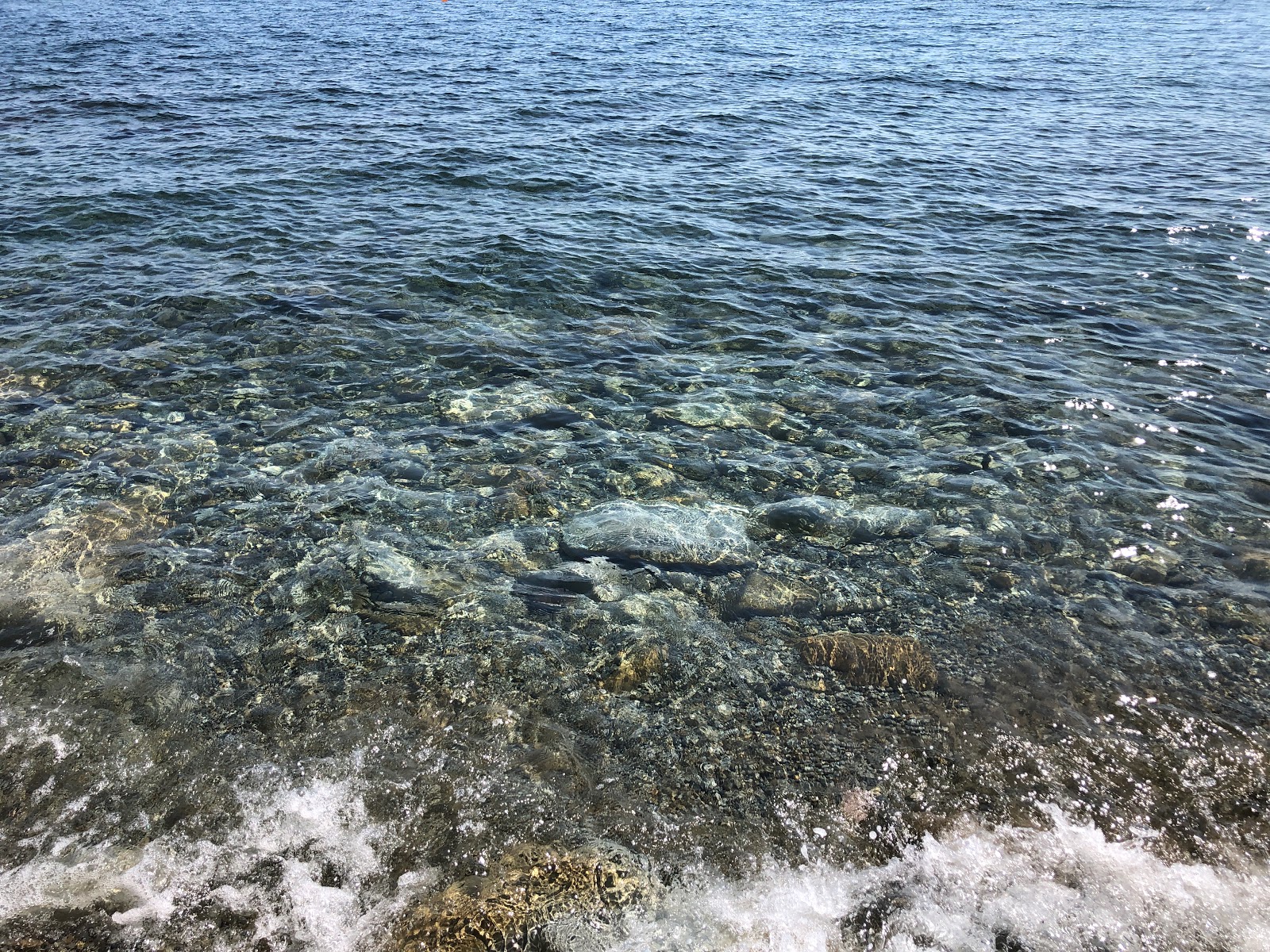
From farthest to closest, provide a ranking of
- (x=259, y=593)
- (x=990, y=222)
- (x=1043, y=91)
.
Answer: (x=1043, y=91), (x=990, y=222), (x=259, y=593)

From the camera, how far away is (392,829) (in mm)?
5871

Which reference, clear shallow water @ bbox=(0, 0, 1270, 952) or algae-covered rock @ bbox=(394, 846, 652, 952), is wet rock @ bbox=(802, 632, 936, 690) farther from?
algae-covered rock @ bbox=(394, 846, 652, 952)

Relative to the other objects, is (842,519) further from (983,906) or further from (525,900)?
(525,900)

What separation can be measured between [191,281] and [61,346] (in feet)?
9.60

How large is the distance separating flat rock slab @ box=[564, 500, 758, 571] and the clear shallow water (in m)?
0.28

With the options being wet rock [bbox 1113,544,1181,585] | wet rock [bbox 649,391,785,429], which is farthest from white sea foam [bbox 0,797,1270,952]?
wet rock [bbox 649,391,785,429]

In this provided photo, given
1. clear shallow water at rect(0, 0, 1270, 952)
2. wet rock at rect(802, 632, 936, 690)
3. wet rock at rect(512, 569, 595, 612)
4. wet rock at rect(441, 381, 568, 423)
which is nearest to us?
clear shallow water at rect(0, 0, 1270, 952)

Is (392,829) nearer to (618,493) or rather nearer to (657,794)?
(657,794)

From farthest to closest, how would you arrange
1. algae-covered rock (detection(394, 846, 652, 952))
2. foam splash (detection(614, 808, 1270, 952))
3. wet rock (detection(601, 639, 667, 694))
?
wet rock (detection(601, 639, 667, 694)) < foam splash (detection(614, 808, 1270, 952)) < algae-covered rock (detection(394, 846, 652, 952))

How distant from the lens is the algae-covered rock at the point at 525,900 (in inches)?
205

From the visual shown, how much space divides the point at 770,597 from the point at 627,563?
5.24ft

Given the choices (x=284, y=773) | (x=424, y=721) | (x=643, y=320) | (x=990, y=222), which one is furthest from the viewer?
(x=990, y=222)

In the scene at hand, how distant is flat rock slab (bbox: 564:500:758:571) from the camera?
871 centimetres

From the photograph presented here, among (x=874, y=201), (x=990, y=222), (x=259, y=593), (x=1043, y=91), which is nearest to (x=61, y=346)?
(x=259, y=593)
